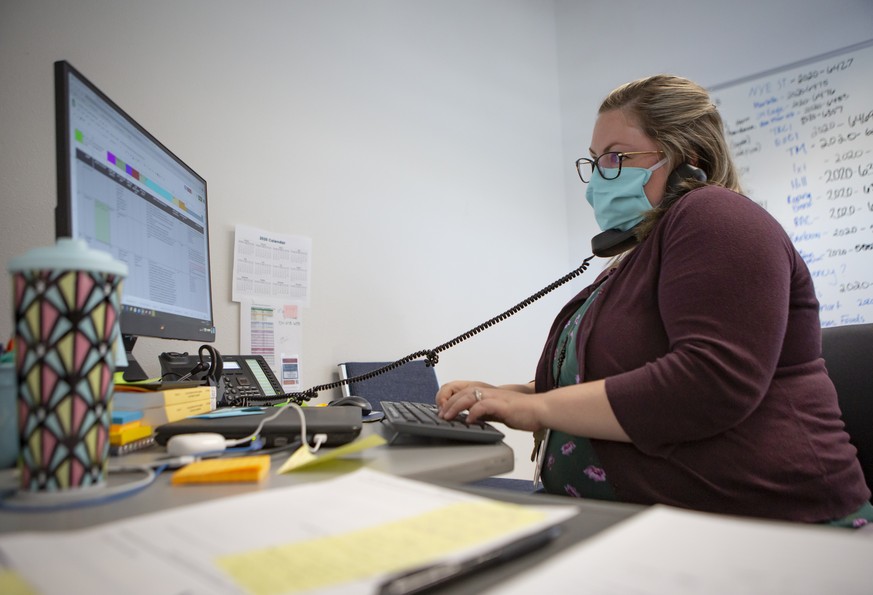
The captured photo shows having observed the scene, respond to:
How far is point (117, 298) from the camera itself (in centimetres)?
48

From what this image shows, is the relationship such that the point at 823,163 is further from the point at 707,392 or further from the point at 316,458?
the point at 316,458

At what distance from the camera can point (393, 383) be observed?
1771 millimetres

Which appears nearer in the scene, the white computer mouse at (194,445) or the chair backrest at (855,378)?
the white computer mouse at (194,445)

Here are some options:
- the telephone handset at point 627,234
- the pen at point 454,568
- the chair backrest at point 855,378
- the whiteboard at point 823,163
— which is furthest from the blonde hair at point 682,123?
the whiteboard at point 823,163

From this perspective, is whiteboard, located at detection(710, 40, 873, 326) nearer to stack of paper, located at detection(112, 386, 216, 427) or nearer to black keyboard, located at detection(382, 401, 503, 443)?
black keyboard, located at detection(382, 401, 503, 443)

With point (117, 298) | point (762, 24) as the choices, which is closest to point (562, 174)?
point (762, 24)

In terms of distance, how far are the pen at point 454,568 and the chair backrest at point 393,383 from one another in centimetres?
129

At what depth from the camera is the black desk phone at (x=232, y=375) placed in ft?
3.68

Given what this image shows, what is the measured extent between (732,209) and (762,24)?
2.08 m

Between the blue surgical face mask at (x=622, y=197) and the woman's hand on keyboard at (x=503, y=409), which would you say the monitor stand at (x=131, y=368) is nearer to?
the woman's hand on keyboard at (x=503, y=409)

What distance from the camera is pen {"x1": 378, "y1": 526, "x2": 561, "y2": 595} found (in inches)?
10.4

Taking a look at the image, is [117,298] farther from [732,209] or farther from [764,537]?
[732,209]

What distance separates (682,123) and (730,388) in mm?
616

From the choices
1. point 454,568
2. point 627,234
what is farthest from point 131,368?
point 627,234
